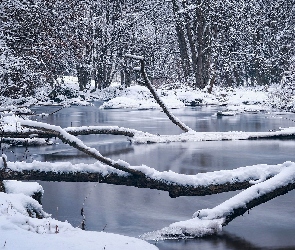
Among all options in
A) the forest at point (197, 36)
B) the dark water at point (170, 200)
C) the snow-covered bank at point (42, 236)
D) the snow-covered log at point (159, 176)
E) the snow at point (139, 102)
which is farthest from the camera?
the forest at point (197, 36)

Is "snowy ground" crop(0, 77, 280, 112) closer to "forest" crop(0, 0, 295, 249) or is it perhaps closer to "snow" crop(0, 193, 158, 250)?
"forest" crop(0, 0, 295, 249)

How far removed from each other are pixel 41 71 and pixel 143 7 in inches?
1483

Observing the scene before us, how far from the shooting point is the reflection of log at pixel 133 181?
8.08 m

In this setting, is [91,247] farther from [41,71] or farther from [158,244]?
[41,71]

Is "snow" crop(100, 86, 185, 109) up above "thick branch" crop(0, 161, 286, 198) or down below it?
above

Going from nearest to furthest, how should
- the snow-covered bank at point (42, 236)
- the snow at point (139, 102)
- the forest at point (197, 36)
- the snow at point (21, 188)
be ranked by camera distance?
the snow-covered bank at point (42, 236), the snow at point (21, 188), the snow at point (139, 102), the forest at point (197, 36)

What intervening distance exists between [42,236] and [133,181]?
3001mm

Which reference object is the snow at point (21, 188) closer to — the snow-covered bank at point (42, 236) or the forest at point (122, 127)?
the forest at point (122, 127)

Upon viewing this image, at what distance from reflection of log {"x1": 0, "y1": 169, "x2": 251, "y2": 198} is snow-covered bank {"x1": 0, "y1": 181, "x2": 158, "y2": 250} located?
1841 millimetres

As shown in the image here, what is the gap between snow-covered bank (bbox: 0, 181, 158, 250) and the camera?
5.33 meters

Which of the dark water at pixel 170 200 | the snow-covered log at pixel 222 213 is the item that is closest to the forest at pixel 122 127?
the snow-covered log at pixel 222 213

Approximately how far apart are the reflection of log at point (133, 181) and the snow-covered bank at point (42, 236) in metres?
1.84

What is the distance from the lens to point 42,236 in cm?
559

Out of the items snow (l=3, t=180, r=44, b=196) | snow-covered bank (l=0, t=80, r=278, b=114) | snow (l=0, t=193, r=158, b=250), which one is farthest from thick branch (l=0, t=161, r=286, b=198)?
snow-covered bank (l=0, t=80, r=278, b=114)
